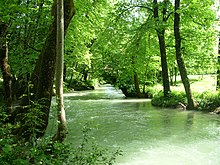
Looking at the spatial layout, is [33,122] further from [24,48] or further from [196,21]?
[196,21]

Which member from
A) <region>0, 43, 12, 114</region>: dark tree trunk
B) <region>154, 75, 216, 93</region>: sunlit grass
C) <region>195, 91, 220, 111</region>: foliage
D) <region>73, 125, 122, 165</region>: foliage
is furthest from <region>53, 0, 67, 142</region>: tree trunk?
<region>154, 75, 216, 93</region>: sunlit grass

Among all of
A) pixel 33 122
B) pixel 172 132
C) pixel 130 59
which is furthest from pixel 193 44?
pixel 33 122

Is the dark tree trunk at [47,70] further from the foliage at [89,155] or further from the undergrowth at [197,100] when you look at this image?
the undergrowth at [197,100]

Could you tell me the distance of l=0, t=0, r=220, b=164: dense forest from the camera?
703cm

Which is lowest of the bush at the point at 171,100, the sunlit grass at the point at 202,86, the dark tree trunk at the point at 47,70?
the bush at the point at 171,100

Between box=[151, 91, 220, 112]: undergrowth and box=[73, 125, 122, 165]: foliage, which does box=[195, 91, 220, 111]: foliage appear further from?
box=[73, 125, 122, 165]: foliage

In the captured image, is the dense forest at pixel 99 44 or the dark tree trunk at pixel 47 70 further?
the dark tree trunk at pixel 47 70

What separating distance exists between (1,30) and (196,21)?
37.5ft

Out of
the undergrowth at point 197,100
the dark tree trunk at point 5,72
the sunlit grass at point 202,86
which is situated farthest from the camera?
the sunlit grass at point 202,86

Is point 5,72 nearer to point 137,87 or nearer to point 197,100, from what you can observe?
point 197,100

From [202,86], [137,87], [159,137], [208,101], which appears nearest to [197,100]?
[208,101]

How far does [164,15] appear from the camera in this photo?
59.4 ft

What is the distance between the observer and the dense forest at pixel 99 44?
7027mm

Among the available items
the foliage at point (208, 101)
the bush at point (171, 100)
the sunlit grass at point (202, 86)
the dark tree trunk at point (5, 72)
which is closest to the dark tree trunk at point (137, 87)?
the sunlit grass at point (202, 86)
